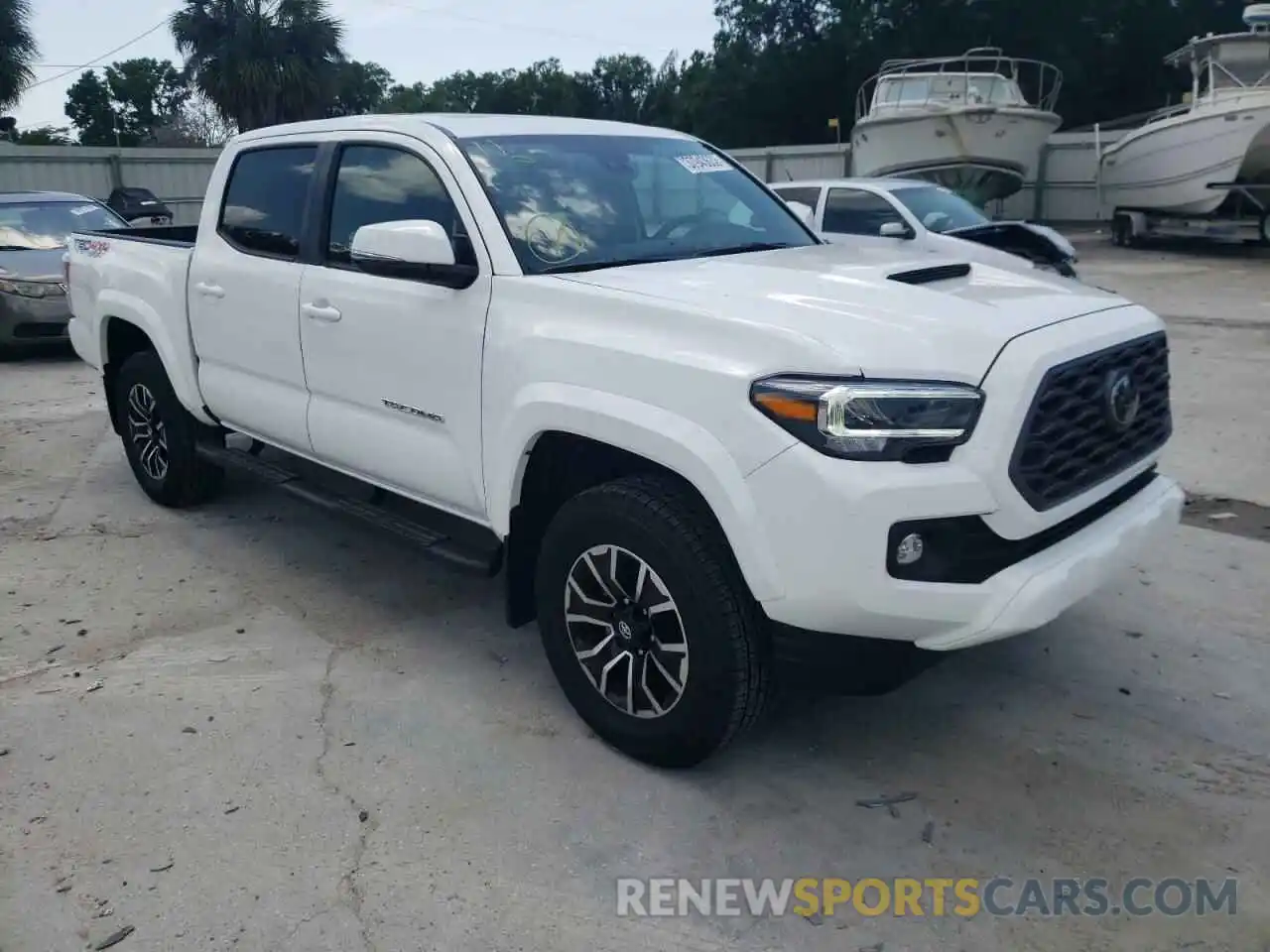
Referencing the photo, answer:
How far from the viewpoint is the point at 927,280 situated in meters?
3.45

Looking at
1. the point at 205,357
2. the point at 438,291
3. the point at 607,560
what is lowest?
the point at 607,560

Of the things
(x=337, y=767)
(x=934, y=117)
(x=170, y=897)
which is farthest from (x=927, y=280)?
(x=934, y=117)

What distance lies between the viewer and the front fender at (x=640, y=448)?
2832mm

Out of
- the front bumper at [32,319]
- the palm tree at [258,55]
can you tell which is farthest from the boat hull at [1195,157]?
the palm tree at [258,55]

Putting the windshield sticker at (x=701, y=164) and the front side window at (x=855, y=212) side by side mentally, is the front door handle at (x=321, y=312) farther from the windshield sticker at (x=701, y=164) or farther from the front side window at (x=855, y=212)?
the front side window at (x=855, y=212)

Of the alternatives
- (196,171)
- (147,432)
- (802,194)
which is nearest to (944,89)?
(802,194)

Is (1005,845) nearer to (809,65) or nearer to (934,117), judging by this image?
(934,117)

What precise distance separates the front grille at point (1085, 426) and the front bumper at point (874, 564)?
0.21 m

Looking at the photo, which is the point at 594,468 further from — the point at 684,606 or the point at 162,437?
the point at 162,437

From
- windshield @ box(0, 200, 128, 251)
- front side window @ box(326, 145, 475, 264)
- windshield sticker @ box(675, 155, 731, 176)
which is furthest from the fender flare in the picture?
windshield @ box(0, 200, 128, 251)

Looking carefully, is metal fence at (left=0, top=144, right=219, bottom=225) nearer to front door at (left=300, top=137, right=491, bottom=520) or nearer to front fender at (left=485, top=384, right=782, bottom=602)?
front door at (left=300, top=137, right=491, bottom=520)

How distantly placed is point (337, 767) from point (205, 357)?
249cm

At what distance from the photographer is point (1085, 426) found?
3.08 m

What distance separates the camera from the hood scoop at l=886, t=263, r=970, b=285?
3414mm
